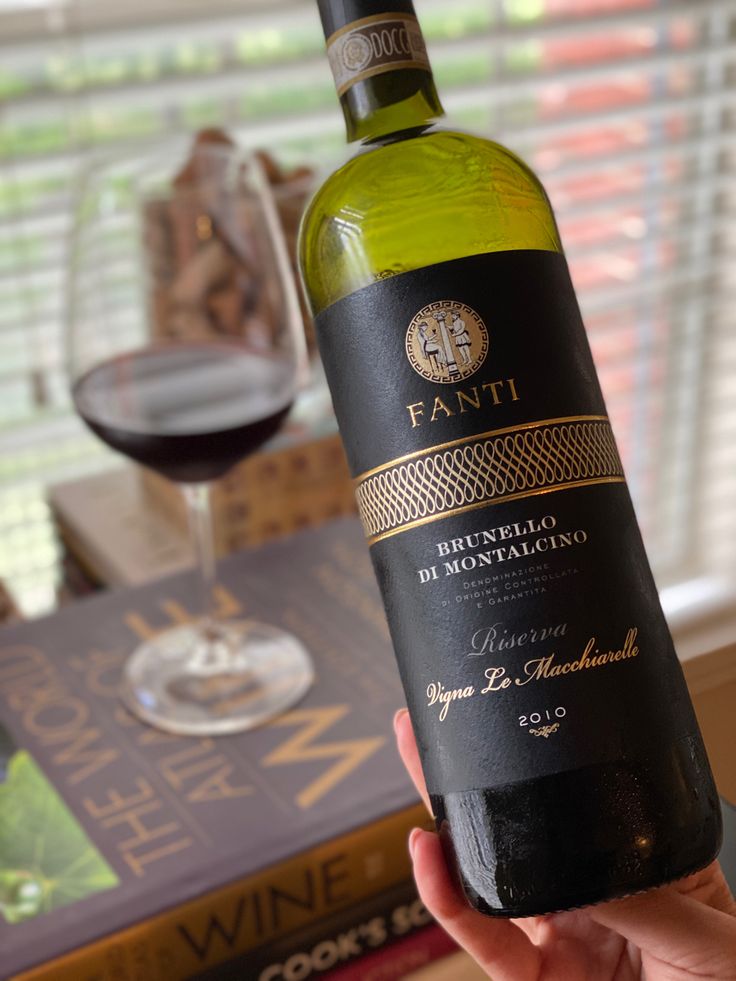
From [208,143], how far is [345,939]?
26.2 inches

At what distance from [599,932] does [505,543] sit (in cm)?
24

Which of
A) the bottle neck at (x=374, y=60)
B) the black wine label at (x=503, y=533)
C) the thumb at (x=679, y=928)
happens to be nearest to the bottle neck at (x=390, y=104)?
the bottle neck at (x=374, y=60)

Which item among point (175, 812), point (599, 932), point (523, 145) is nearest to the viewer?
point (599, 932)

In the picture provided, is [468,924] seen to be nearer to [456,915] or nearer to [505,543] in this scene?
[456,915]

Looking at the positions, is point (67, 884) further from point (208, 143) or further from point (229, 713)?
point (208, 143)

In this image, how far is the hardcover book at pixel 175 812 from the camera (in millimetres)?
601

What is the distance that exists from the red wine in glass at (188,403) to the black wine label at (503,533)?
29 centimetres

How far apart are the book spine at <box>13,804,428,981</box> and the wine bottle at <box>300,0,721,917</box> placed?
18cm

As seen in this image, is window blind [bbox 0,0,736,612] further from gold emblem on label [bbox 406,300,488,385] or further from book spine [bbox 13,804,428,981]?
gold emblem on label [bbox 406,300,488,385]

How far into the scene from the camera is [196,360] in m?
0.85

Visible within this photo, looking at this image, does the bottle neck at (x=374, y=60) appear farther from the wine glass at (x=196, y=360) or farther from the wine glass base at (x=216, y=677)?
the wine glass base at (x=216, y=677)

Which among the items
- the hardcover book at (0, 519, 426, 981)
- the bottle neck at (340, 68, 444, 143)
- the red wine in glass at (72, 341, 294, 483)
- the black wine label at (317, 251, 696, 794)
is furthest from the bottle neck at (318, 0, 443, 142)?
the hardcover book at (0, 519, 426, 981)

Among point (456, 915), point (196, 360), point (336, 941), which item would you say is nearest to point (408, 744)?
point (456, 915)

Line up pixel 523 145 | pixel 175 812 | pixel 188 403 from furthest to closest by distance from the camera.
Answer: pixel 523 145, pixel 188 403, pixel 175 812
